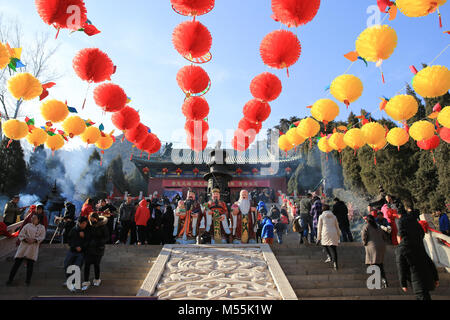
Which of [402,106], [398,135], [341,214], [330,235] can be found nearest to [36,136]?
[330,235]

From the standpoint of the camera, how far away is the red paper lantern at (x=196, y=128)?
6.36 metres

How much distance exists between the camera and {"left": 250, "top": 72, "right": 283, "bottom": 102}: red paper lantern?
5.54 meters

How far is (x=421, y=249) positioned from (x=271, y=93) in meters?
3.47

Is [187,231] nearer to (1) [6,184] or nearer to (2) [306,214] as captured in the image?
(2) [306,214]

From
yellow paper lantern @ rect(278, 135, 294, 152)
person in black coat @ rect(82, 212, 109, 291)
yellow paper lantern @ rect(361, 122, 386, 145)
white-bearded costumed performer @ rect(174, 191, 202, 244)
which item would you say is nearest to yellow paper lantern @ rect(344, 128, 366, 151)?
yellow paper lantern @ rect(361, 122, 386, 145)

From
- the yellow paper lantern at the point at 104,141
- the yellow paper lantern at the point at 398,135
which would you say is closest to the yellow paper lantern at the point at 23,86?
the yellow paper lantern at the point at 104,141

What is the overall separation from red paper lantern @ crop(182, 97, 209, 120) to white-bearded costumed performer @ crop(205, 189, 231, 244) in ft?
9.56

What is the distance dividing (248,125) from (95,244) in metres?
4.01

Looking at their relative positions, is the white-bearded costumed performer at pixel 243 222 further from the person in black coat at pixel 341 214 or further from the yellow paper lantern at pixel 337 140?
the yellow paper lantern at pixel 337 140

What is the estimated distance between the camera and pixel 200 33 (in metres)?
4.42

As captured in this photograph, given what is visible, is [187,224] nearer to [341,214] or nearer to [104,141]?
[104,141]

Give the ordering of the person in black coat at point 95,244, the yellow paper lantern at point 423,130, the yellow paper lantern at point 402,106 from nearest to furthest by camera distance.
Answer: the person in black coat at point 95,244 → the yellow paper lantern at point 402,106 → the yellow paper lantern at point 423,130

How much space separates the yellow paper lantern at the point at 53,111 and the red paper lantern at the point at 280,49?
4.32m
